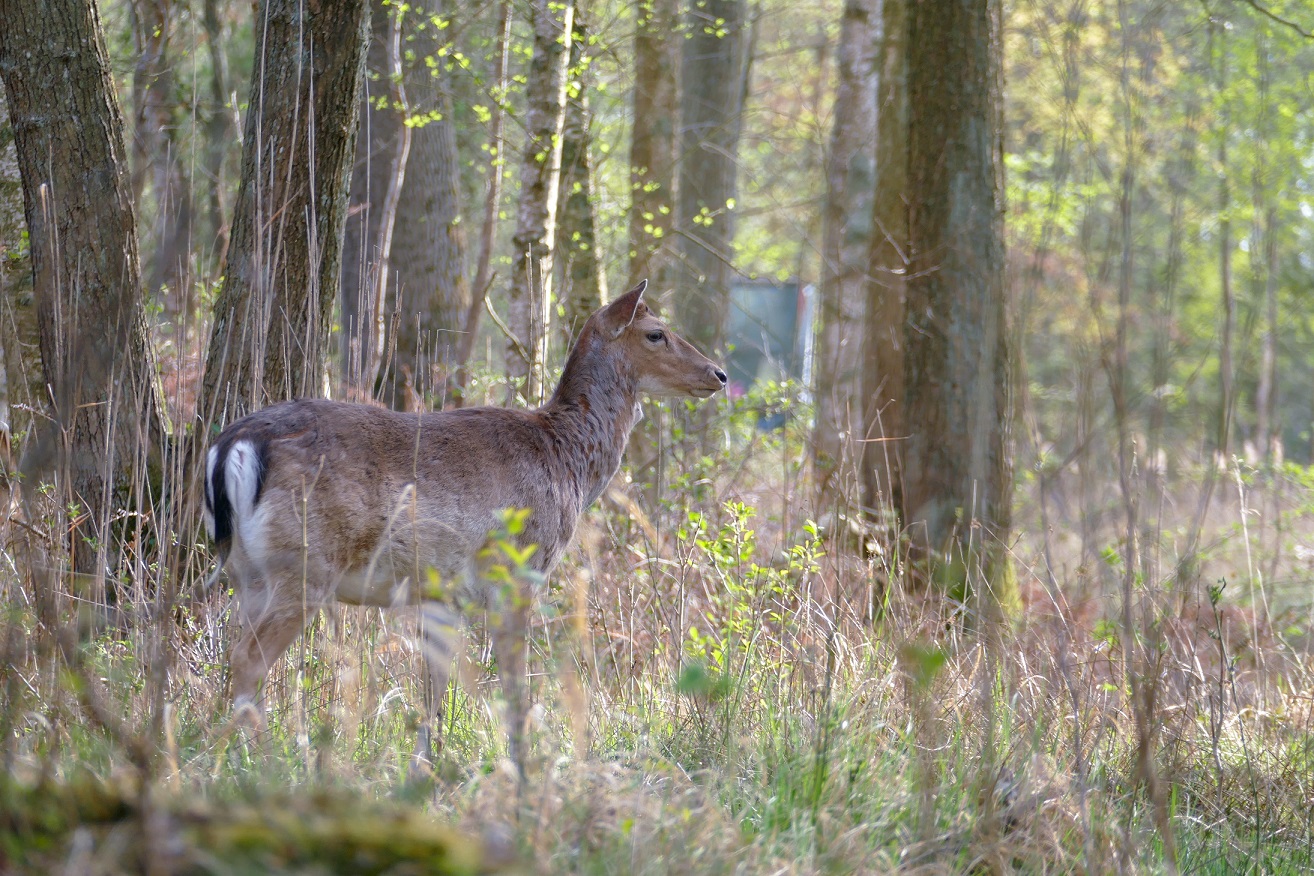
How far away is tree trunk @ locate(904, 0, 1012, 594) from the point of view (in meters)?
6.97

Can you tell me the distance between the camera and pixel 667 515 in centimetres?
714

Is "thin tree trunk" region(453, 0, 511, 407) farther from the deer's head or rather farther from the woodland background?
the deer's head

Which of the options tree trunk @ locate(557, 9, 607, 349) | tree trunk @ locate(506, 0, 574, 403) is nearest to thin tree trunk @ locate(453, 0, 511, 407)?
tree trunk @ locate(506, 0, 574, 403)

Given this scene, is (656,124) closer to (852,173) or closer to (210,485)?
(852,173)

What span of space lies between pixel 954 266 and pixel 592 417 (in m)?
2.50

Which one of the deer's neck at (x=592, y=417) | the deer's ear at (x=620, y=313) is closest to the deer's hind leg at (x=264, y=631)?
the deer's neck at (x=592, y=417)

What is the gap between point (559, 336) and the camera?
874 centimetres

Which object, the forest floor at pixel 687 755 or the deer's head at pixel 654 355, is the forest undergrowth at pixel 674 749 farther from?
the deer's head at pixel 654 355

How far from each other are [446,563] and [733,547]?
1235 mm

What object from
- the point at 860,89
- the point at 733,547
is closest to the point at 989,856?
the point at 733,547

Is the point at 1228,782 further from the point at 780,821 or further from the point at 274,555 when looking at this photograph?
the point at 274,555

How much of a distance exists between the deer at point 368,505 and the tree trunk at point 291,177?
78 cm

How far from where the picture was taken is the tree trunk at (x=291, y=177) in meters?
5.36

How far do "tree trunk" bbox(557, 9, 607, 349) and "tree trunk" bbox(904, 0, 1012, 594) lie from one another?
2246mm
